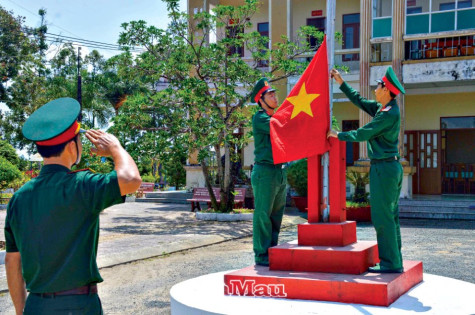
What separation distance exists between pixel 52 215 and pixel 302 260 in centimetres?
340

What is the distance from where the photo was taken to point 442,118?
825 inches

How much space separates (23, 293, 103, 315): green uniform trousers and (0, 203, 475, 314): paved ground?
3686mm

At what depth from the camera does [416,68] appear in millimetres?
18906

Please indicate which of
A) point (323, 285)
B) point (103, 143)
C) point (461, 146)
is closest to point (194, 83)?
point (323, 285)

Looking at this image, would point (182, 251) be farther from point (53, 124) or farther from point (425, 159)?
point (425, 159)

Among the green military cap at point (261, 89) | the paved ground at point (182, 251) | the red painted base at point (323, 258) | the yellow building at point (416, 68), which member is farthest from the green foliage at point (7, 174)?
the red painted base at point (323, 258)

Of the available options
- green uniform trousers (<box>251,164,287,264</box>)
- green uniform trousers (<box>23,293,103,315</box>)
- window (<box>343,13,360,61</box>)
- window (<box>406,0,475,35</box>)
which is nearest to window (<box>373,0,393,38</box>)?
window (<box>406,0,475,35</box>)

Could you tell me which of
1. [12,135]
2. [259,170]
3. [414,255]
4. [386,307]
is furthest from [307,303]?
[12,135]

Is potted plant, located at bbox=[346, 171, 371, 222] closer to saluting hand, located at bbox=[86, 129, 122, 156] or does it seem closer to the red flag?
the red flag

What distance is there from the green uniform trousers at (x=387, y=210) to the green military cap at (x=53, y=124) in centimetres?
352

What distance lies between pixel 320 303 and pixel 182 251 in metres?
5.90

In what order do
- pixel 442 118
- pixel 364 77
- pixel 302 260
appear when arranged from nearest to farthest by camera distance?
pixel 302 260 → pixel 364 77 → pixel 442 118

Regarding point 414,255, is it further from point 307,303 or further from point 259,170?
point 307,303

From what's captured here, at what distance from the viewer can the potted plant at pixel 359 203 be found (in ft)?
51.0
